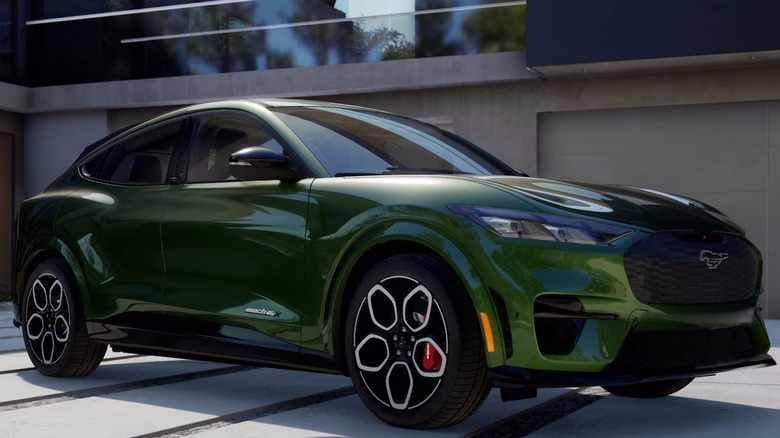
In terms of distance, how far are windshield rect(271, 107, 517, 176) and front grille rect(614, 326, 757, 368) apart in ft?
4.84

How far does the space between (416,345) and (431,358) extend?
103mm

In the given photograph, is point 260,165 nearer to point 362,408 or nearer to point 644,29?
point 362,408

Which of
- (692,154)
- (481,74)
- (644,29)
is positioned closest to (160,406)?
(644,29)

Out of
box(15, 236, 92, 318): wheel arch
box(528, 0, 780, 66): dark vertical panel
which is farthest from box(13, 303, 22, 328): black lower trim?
box(528, 0, 780, 66): dark vertical panel

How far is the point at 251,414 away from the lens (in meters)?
5.14

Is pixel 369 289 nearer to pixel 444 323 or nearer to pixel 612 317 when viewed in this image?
pixel 444 323

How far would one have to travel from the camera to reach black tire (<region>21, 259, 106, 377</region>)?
21.1 ft

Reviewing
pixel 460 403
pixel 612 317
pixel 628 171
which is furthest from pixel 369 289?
pixel 628 171

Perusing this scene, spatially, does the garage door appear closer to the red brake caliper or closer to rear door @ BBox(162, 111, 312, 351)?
rear door @ BBox(162, 111, 312, 351)

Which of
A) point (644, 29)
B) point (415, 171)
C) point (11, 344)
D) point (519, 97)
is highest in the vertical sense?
point (644, 29)

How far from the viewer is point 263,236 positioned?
525 centimetres

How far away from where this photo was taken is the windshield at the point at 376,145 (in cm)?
532

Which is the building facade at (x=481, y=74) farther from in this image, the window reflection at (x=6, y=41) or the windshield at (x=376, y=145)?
the windshield at (x=376, y=145)

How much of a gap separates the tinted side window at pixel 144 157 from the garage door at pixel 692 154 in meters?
10.8
